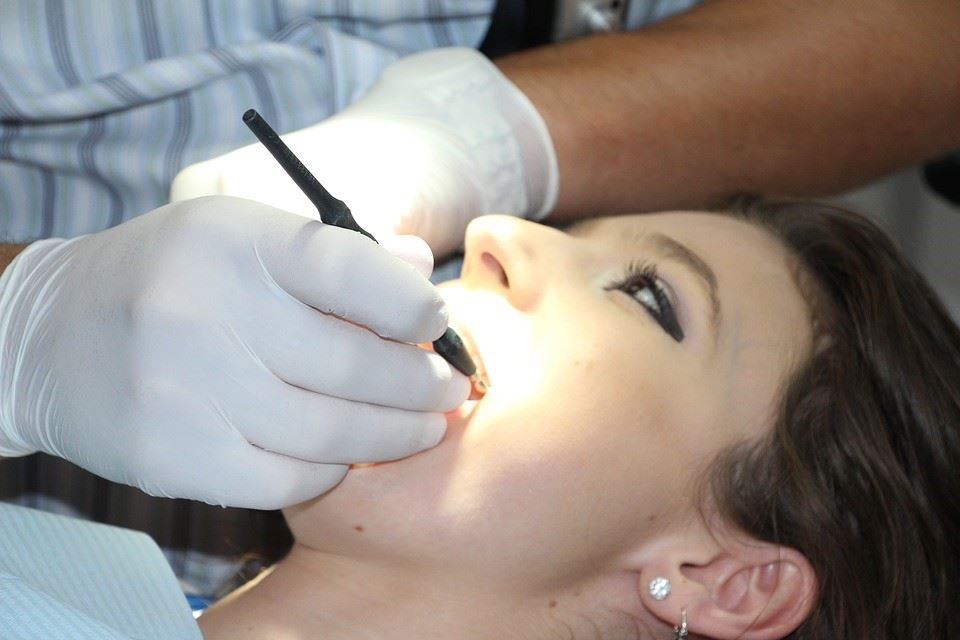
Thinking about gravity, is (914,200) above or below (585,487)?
below

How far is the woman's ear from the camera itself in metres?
1.26

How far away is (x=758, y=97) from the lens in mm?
1905

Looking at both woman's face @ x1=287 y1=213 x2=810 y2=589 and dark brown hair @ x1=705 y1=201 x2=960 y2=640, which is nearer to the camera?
woman's face @ x1=287 y1=213 x2=810 y2=589

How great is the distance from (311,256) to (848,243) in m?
0.88

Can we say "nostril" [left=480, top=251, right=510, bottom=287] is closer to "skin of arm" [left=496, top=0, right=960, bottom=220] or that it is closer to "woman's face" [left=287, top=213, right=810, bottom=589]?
"woman's face" [left=287, top=213, right=810, bottom=589]

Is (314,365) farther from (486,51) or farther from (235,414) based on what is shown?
(486,51)

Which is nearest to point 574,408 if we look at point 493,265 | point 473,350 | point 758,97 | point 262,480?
point 473,350

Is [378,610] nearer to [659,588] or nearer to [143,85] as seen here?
[659,588]

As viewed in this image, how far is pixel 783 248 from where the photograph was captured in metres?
1.52

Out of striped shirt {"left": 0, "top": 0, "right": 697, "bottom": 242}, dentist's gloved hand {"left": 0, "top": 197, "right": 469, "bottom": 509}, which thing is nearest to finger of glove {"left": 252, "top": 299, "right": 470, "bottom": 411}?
dentist's gloved hand {"left": 0, "top": 197, "right": 469, "bottom": 509}

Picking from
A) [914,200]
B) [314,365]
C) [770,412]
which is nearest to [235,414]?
[314,365]

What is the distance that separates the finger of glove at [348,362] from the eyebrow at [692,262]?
0.36 meters

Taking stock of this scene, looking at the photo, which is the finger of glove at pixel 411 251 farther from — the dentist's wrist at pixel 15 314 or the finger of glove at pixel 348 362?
the dentist's wrist at pixel 15 314

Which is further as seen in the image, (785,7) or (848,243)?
(785,7)
